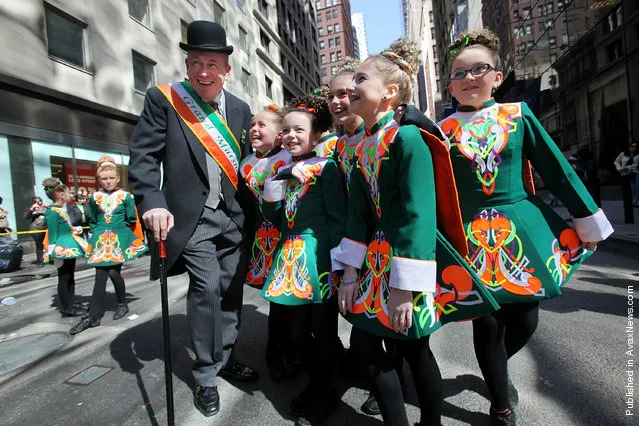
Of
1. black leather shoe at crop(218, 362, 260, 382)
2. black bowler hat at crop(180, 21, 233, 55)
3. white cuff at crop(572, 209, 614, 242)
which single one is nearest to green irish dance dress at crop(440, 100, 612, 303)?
white cuff at crop(572, 209, 614, 242)

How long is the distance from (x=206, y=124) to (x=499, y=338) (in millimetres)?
2158

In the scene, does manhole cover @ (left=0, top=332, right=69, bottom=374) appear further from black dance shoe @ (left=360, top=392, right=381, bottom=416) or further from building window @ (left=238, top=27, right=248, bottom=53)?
building window @ (left=238, top=27, right=248, bottom=53)

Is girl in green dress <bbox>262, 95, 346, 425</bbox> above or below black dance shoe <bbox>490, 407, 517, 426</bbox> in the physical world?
above

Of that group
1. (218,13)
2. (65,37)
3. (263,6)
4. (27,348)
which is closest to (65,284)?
(27,348)

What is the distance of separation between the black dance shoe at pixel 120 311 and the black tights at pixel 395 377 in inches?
147

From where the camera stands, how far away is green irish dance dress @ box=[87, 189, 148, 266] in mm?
4434

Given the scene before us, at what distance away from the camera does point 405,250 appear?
1.53 metres

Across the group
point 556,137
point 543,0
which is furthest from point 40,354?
point 543,0

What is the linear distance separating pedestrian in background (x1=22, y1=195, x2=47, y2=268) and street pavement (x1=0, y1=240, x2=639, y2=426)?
643cm

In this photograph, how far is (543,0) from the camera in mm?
17797

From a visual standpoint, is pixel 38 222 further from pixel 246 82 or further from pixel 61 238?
pixel 246 82

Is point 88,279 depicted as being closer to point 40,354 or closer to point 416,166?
point 40,354

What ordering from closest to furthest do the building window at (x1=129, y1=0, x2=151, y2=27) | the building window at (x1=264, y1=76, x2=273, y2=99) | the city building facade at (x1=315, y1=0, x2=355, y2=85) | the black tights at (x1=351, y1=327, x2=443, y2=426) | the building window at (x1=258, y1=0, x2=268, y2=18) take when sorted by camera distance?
1. the black tights at (x1=351, y1=327, x2=443, y2=426)
2. the building window at (x1=129, y1=0, x2=151, y2=27)
3. the building window at (x1=258, y1=0, x2=268, y2=18)
4. the building window at (x1=264, y1=76, x2=273, y2=99)
5. the city building facade at (x1=315, y1=0, x2=355, y2=85)

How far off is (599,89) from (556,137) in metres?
3.97
